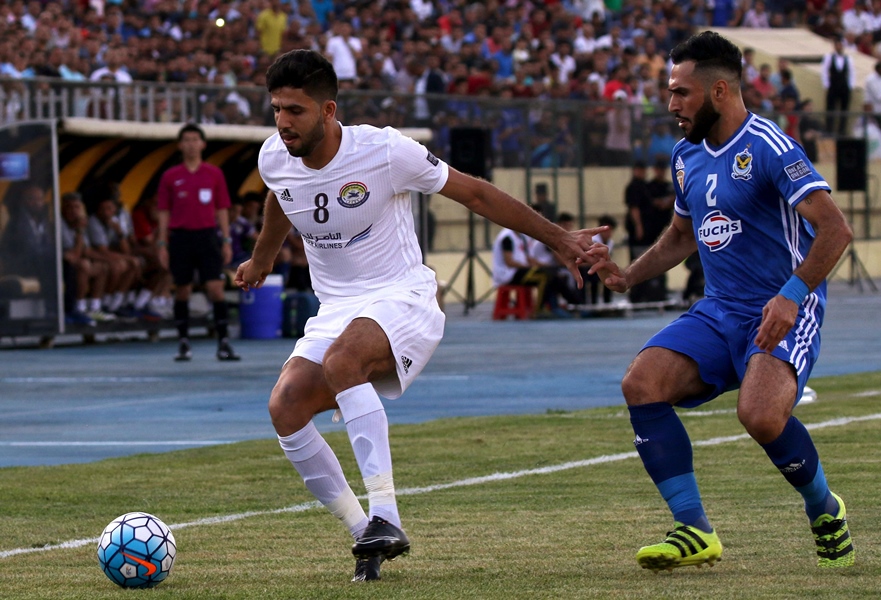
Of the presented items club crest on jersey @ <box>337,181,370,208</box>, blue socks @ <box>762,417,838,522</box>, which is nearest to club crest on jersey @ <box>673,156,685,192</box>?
blue socks @ <box>762,417,838,522</box>

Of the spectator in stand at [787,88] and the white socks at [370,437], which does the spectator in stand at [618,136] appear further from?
the white socks at [370,437]

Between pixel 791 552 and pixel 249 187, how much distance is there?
55.9ft

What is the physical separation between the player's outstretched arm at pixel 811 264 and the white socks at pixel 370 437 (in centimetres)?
139

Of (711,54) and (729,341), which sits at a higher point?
(711,54)

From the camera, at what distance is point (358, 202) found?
6168 millimetres

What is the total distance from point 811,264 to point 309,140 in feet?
6.18

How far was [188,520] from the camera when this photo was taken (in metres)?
7.41

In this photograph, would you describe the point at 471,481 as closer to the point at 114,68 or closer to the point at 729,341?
the point at 729,341

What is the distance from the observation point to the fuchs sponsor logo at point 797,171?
5840mm

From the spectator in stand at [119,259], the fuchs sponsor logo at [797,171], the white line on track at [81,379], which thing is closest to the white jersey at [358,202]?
Result: the fuchs sponsor logo at [797,171]

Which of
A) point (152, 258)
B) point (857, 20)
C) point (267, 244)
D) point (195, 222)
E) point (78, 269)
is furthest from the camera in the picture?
point (857, 20)

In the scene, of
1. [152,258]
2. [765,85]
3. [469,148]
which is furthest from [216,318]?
[765,85]

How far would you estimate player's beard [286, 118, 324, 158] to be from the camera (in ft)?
19.9

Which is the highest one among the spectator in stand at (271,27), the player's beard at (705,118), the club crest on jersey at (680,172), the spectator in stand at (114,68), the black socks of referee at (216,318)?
the spectator in stand at (271,27)
